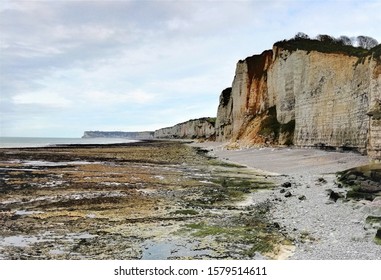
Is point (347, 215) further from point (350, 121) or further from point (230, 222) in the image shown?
point (350, 121)

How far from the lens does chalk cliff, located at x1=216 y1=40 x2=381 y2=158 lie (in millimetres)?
22969

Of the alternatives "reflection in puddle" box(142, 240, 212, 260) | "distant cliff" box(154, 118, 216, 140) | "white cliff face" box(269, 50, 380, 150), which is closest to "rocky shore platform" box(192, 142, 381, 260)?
"reflection in puddle" box(142, 240, 212, 260)

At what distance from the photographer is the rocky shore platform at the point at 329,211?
791 cm

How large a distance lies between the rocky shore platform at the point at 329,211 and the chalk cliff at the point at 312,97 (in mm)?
2374

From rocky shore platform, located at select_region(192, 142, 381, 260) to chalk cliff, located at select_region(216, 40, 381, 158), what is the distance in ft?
7.79

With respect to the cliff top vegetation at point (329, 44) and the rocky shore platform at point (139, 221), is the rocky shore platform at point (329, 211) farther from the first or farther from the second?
the cliff top vegetation at point (329, 44)

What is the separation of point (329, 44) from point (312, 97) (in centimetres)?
756

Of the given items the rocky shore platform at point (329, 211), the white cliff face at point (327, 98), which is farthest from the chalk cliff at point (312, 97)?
the rocky shore platform at point (329, 211)

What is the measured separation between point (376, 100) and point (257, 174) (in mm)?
6976

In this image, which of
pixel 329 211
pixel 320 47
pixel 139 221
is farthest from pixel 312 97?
pixel 139 221

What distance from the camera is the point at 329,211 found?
37.0 ft

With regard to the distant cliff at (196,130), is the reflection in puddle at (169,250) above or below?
below

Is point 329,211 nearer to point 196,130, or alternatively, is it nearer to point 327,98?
point 327,98

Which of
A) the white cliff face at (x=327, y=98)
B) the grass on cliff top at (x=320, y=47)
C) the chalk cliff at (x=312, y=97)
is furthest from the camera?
the grass on cliff top at (x=320, y=47)
